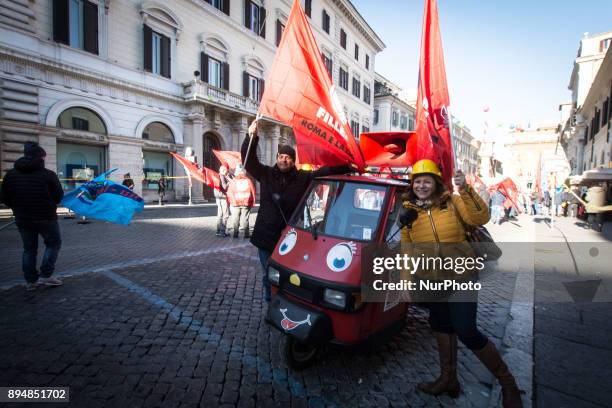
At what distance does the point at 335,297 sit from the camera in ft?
8.07

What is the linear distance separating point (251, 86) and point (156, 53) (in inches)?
277

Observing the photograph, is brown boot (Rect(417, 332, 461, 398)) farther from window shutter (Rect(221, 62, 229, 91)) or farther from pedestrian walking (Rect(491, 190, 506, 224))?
window shutter (Rect(221, 62, 229, 91))

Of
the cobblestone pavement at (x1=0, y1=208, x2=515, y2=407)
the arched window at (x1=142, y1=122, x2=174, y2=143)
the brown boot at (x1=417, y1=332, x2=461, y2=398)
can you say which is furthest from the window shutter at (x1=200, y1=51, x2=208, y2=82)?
the brown boot at (x1=417, y1=332, x2=461, y2=398)

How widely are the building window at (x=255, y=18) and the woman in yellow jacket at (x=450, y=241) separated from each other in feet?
76.4

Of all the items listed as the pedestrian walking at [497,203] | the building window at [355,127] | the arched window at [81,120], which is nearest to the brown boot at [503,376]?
the pedestrian walking at [497,203]

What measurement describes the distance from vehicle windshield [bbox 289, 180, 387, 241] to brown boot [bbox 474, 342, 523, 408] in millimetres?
1156

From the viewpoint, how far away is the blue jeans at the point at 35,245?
4.23 meters

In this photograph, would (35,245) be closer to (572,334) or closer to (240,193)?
(240,193)

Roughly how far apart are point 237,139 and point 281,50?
60.8 feet

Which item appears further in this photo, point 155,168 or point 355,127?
point 355,127

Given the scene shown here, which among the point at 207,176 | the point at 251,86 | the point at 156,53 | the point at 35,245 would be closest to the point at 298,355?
the point at 35,245

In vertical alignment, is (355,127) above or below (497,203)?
above

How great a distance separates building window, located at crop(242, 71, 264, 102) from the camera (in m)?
22.2

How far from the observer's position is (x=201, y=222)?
37.7ft
